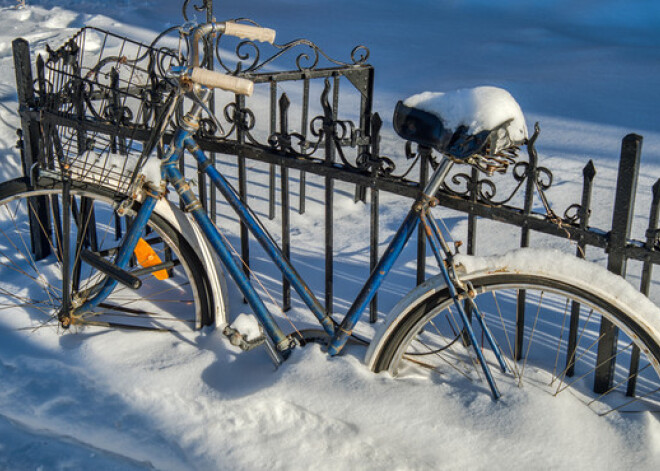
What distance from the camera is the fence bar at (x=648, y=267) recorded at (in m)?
2.44

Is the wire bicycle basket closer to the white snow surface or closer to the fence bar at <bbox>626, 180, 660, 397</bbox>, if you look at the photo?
the white snow surface

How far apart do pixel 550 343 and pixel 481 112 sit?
→ 129 centimetres

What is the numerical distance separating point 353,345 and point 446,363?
1.25 feet

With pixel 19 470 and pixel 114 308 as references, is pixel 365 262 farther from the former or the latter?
pixel 19 470

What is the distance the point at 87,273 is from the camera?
4.00 meters

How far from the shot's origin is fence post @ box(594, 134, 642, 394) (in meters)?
2.41

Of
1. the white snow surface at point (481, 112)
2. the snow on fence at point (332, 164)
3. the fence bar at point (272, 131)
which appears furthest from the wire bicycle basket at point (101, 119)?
the white snow surface at point (481, 112)

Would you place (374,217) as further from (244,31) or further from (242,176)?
(244,31)

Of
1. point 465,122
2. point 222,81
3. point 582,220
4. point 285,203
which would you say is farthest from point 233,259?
point 582,220

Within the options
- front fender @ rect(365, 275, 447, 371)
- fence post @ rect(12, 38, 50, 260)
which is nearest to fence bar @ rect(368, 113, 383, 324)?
front fender @ rect(365, 275, 447, 371)

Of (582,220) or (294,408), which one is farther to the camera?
(294,408)

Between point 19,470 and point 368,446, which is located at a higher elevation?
point 368,446

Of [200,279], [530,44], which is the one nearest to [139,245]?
[200,279]

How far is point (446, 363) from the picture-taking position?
2.96 m
